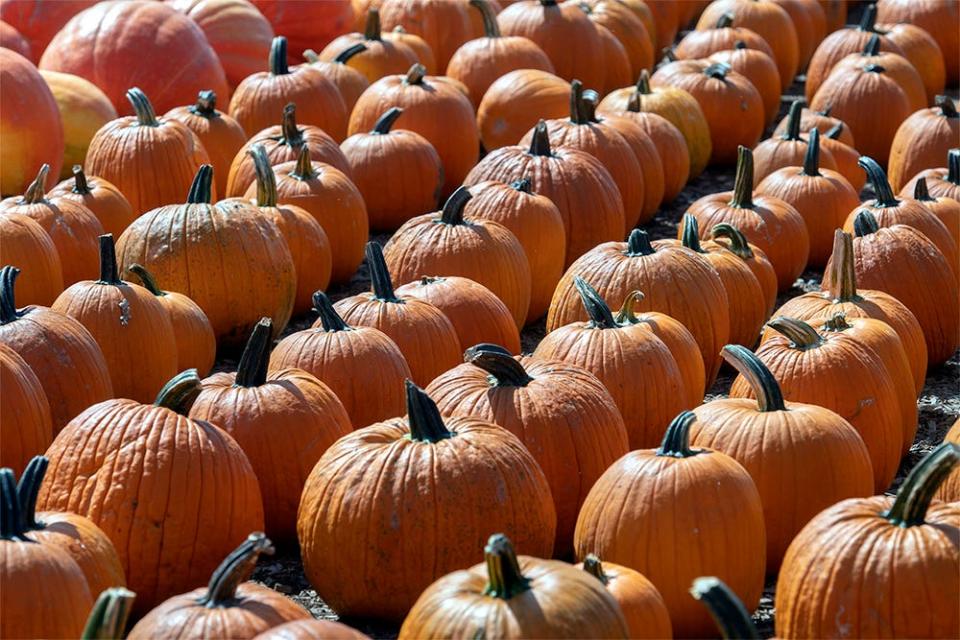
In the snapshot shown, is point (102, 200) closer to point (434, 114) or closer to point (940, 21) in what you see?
point (434, 114)

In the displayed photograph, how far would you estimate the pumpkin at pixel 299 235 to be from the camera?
22.2 feet

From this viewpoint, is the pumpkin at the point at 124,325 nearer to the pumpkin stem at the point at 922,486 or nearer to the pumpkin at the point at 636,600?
the pumpkin at the point at 636,600

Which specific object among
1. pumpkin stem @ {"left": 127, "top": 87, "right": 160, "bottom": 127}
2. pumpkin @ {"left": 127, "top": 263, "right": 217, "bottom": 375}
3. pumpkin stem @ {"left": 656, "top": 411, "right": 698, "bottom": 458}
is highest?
pumpkin stem @ {"left": 127, "top": 87, "right": 160, "bottom": 127}

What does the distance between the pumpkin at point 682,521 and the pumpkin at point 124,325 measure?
211cm

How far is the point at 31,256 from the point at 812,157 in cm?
400

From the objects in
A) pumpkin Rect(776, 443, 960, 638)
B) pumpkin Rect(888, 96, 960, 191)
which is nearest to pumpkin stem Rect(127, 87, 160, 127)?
pumpkin Rect(888, 96, 960, 191)

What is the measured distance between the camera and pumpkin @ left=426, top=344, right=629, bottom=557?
15.1 feet

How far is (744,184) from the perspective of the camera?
23.2 feet

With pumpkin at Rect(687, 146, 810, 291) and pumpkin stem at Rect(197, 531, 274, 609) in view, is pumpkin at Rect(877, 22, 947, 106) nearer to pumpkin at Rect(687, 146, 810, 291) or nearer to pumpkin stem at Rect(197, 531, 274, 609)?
pumpkin at Rect(687, 146, 810, 291)

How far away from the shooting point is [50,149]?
7.77 metres

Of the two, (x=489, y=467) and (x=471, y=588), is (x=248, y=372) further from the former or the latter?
(x=471, y=588)

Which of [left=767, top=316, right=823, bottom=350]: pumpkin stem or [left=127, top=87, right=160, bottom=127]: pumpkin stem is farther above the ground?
[left=127, top=87, right=160, bottom=127]: pumpkin stem

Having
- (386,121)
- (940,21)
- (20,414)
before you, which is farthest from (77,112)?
(940,21)

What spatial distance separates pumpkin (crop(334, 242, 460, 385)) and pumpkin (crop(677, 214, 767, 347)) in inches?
Answer: 52.4
